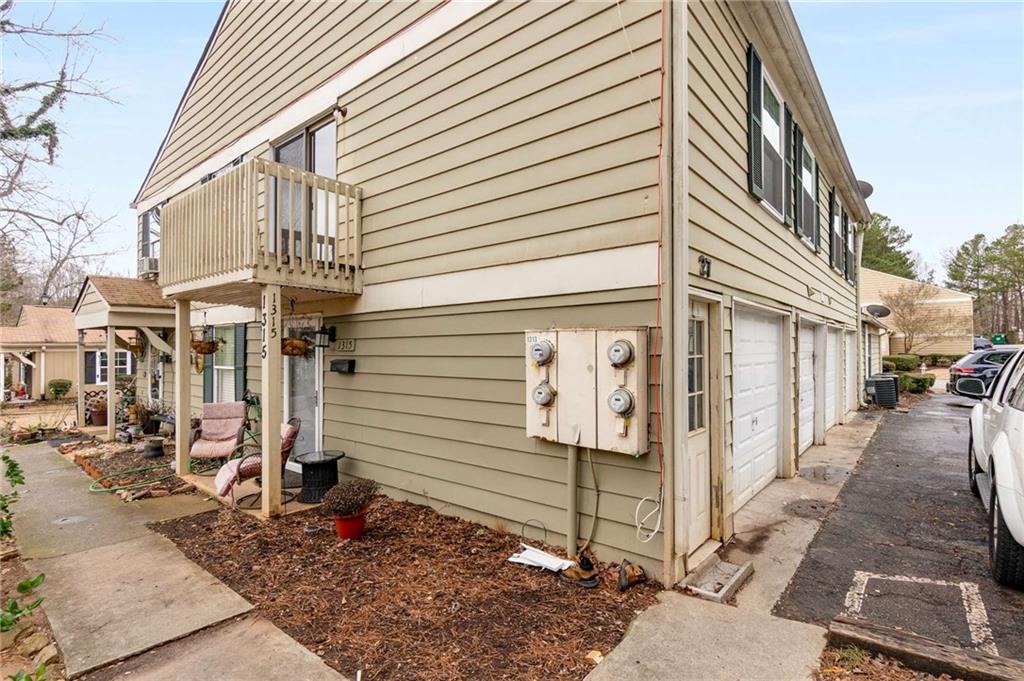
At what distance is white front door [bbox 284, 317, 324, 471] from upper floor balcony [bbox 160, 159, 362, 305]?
1.88 ft

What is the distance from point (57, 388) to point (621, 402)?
2552 centimetres

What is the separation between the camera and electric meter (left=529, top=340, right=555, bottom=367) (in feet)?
12.7

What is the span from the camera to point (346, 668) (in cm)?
265

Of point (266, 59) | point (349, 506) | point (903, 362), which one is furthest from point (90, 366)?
point (903, 362)

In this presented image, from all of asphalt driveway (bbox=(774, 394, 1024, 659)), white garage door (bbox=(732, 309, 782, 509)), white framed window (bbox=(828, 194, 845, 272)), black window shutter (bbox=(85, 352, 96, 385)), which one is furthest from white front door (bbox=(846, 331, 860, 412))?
black window shutter (bbox=(85, 352, 96, 385))

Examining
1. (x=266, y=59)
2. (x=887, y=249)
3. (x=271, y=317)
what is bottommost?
(x=271, y=317)

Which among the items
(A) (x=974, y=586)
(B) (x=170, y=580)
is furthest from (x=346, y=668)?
(A) (x=974, y=586)

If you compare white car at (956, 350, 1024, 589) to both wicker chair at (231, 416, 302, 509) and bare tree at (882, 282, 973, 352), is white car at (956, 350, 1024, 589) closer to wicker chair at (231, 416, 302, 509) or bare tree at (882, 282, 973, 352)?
wicker chair at (231, 416, 302, 509)

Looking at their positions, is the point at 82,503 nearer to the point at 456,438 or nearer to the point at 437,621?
the point at 456,438

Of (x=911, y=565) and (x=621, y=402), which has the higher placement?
(x=621, y=402)

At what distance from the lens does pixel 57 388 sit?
20078 mm

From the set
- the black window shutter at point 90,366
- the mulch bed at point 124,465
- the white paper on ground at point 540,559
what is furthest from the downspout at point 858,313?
the black window shutter at point 90,366

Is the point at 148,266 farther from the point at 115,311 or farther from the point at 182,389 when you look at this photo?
the point at 182,389

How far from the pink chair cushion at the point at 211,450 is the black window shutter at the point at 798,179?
824 centimetres
